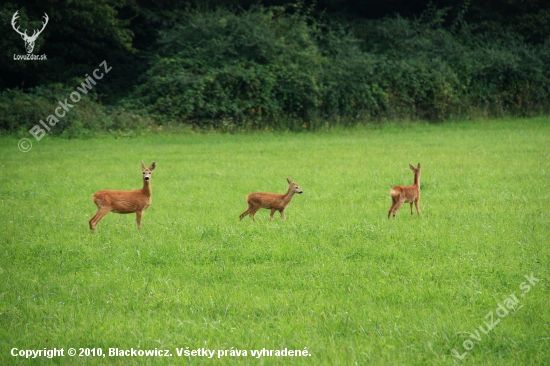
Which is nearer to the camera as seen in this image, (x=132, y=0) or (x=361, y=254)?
(x=361, y=254)

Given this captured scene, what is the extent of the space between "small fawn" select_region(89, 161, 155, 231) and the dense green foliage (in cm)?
1521

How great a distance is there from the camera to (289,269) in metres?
7.86

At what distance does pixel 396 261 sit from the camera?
26.5 ft

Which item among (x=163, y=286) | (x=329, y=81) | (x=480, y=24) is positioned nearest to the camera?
(x=163, y=286)

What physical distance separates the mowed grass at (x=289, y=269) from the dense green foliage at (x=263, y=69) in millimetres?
11502

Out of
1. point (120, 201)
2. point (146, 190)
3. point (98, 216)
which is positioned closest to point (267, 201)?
point (146, 190)

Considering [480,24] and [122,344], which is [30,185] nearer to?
[122,344]

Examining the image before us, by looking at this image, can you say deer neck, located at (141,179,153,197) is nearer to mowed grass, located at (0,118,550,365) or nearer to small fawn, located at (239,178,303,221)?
mowed grass, located at (0,118,550,365)

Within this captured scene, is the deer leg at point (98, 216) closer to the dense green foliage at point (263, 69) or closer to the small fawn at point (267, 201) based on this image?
the small fawn at point (267, 201)

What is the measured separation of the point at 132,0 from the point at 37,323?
27.3 meters

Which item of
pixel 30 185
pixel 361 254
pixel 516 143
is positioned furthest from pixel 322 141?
pixel 361 254

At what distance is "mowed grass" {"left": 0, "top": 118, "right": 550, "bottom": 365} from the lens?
584cm
